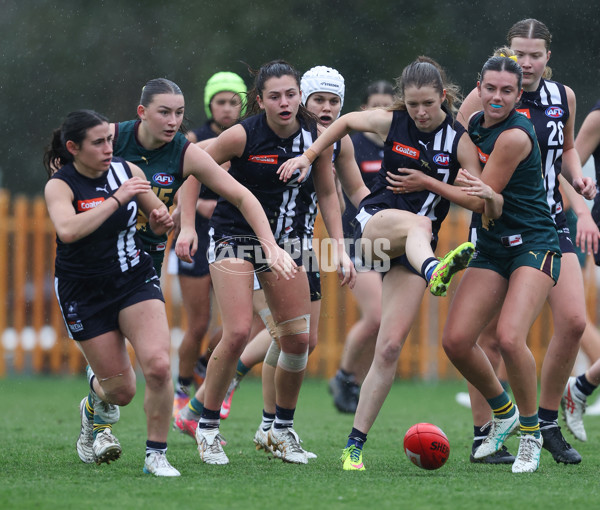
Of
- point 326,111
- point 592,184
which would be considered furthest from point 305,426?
point 592,184

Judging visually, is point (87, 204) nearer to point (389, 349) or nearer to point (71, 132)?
point (71, 132)

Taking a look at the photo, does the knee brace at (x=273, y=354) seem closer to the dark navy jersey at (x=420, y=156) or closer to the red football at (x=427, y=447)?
the dark navy jersey at (x=420, y=156)

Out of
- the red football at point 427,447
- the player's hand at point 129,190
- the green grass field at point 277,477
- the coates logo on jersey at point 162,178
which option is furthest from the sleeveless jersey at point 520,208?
the player's hand at point 129,190

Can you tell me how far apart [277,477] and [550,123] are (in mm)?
2676

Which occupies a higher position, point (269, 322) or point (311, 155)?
point (311, 155)

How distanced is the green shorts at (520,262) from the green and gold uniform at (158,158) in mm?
1780

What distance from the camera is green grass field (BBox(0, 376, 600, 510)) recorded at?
457cm

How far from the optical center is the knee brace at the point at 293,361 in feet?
20.6

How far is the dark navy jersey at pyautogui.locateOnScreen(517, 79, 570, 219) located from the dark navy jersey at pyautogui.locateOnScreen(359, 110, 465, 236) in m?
0.67

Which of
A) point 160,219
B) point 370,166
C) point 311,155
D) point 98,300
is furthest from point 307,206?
point 370,166

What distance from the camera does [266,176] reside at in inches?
246

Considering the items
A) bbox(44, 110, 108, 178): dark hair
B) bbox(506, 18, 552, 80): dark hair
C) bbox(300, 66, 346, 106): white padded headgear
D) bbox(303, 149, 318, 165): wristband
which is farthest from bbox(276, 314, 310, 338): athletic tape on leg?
bbox(506, 18, 552, 80): dark hair

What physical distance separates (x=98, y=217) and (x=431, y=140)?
189cm

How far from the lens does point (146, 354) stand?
207 inches
